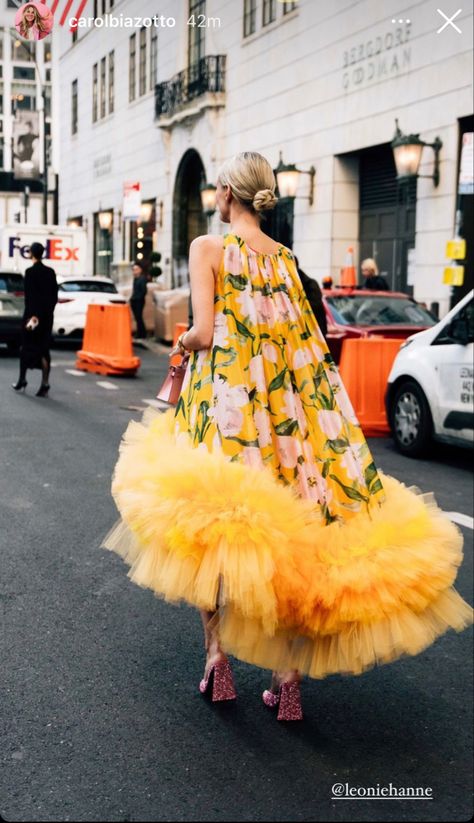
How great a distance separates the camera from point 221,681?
367cm

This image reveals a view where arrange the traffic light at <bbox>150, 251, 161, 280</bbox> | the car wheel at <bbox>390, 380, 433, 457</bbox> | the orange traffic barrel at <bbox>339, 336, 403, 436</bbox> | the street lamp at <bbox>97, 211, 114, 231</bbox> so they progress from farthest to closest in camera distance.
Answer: the street lamp at <bbox>97, 211, 114, 231</bbox> → the traffic light at <bbox>150, 251, 161, 280</bbox> → the orange traffic barrel at <bbox>339, 336, 403, 436</bbox> → the car wheel at <bbox>390, 380, 433, 457</bbox>

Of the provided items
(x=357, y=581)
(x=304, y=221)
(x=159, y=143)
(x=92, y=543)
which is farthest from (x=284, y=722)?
(x=159, y=143)

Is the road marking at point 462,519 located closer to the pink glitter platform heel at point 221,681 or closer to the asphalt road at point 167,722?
the asphalt road at point 167,722

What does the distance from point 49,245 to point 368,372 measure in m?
18.1

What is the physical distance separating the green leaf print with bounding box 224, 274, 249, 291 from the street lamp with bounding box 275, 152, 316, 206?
1877cm

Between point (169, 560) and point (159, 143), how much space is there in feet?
87.8

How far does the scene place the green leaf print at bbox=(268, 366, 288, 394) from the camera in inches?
A: 133

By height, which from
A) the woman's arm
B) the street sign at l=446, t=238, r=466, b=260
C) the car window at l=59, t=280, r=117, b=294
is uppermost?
the street sign at l=446, t=238, r=466, b=260

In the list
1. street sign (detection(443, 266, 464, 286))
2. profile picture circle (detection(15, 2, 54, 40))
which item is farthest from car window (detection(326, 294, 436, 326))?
profile picture circle (detection(15, 2, 54, 40))

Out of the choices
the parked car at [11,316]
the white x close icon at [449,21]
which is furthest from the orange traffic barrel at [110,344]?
the white x close icon at [449,21]

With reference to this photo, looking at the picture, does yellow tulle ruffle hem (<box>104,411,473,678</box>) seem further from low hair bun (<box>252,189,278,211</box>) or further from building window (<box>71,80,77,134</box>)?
building window (<box>71,80,77,134</box>)

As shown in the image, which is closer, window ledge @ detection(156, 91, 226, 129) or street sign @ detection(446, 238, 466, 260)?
street sign @ detection(446, 238, 466, 260)

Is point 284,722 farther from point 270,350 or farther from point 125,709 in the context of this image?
point 270,350

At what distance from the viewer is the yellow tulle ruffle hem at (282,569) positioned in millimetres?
2980
